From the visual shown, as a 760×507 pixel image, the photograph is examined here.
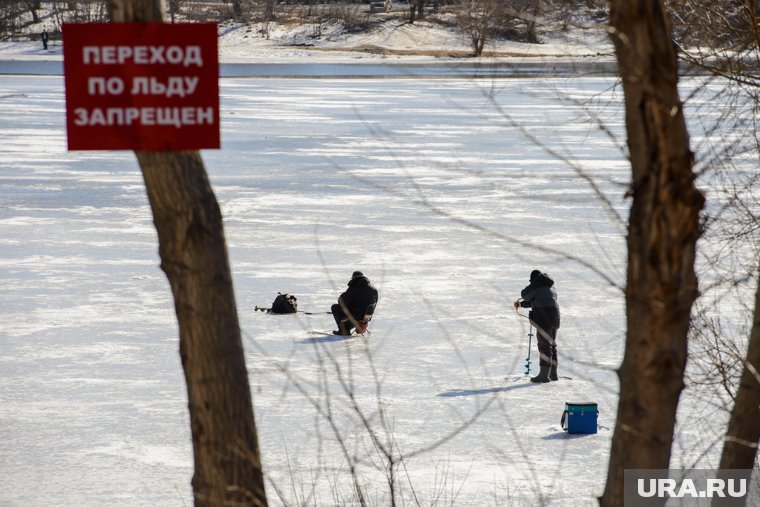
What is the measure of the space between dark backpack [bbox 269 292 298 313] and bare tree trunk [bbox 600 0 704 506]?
8352 millimetres

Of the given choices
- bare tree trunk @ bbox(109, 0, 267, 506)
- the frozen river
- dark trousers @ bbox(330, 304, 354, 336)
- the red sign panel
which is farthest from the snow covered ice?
the red sign panel

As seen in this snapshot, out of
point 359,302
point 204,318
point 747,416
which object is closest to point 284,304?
point 359,302

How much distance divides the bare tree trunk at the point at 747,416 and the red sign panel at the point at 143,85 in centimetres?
259

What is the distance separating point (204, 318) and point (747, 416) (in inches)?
93.8

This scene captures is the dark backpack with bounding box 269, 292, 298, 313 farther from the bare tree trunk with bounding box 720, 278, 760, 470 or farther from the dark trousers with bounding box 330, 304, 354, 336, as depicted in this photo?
the bare tree trunk with bounding box 720, 278, 760, 470

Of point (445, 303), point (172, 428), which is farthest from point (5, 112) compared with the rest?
point (172, 428)

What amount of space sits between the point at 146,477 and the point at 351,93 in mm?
34682

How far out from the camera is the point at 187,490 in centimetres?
708

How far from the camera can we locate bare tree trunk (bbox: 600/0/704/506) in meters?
2.98

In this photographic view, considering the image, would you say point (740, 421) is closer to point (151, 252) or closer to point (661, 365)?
point (661, 365)

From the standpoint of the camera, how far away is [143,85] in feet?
11.3
